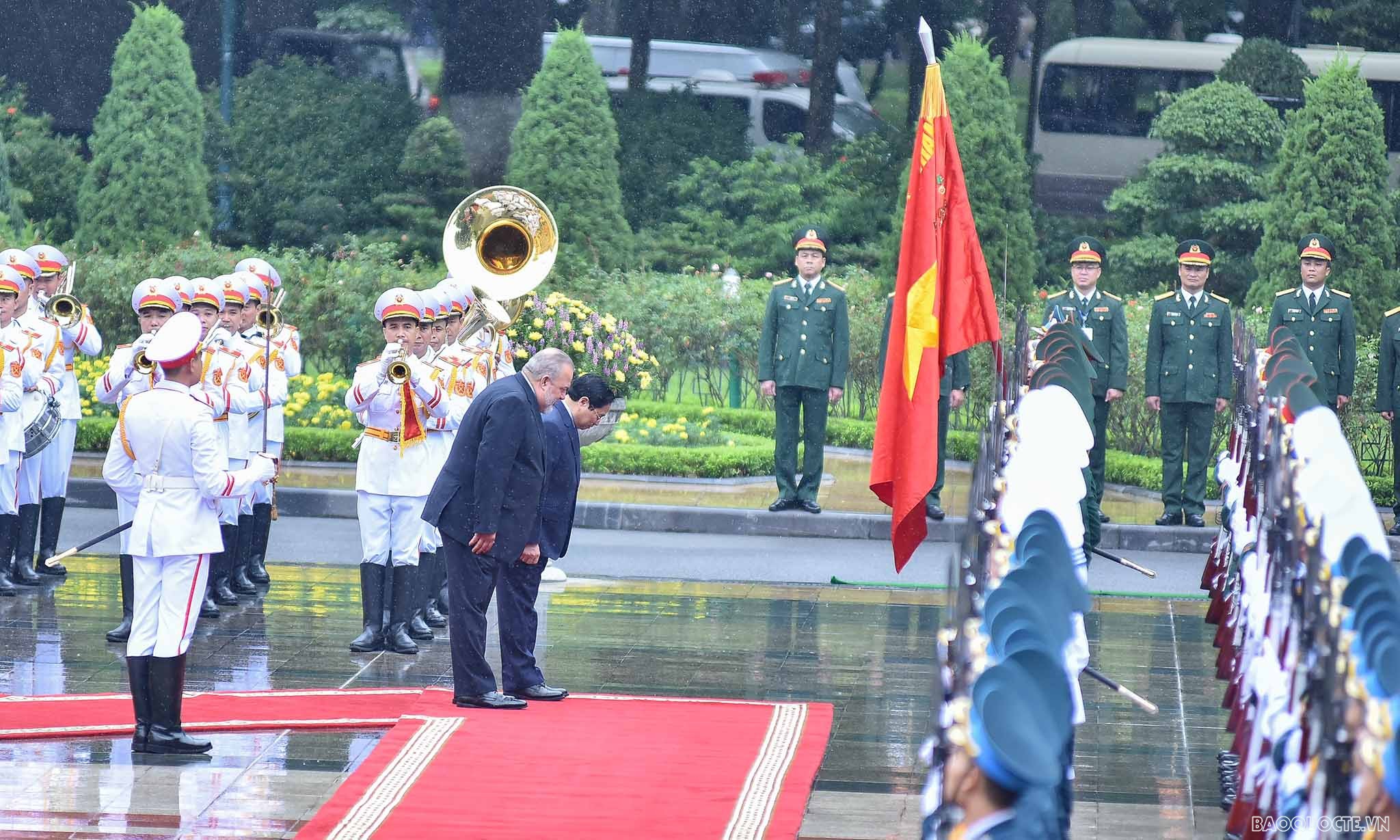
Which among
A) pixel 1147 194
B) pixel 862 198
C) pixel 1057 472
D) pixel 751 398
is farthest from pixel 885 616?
pixel 862 198

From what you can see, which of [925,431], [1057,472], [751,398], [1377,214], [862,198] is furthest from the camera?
[862,198]

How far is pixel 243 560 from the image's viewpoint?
1135 cm

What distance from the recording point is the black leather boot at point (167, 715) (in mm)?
7516

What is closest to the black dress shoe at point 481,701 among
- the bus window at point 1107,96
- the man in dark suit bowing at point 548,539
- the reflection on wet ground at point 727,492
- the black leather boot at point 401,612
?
the man in dark suit bowing at point 548,539

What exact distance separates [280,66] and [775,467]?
1514cm

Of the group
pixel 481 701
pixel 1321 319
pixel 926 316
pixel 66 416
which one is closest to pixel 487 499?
pixel 481 701

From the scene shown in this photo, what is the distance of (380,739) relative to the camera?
25.5 feet

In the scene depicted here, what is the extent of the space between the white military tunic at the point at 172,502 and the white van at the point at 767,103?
1975 cm

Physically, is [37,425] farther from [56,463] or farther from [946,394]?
[946,394]

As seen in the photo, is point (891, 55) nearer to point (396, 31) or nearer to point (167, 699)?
point (396, 31)

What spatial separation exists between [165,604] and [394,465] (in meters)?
2.25

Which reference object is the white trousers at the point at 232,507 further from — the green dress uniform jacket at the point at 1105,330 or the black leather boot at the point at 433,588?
the green dress uniform jacket at the point at 1105,330

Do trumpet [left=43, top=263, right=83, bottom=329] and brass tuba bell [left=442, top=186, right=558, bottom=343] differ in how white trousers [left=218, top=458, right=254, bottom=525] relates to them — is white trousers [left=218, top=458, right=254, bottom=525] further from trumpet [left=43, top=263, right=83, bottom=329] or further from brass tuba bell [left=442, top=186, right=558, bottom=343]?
brass tuba bell [left=442, top=186, right=558, bottom=343]

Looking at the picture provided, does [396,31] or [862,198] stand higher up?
[396,31]
